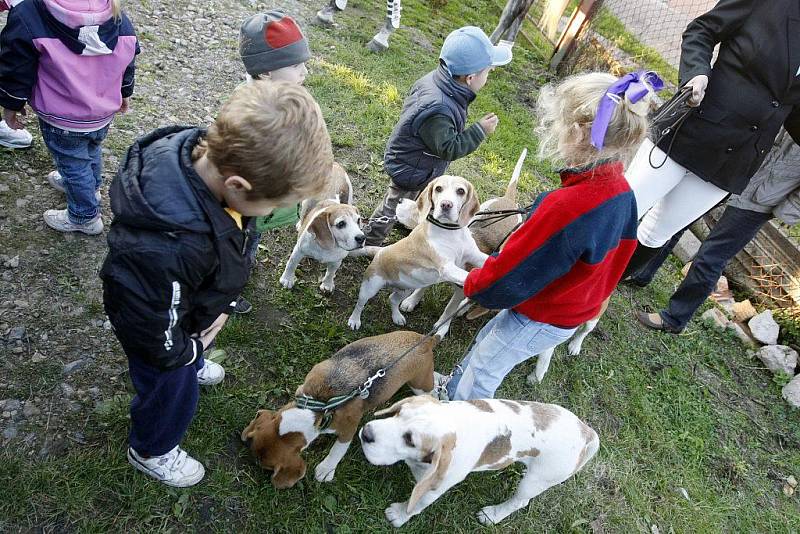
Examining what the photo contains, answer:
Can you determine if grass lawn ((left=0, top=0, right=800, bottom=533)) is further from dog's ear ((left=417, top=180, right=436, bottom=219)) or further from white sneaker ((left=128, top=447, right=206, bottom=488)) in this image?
dog's ear ((left=417, top=180, right=436, bottom=219))

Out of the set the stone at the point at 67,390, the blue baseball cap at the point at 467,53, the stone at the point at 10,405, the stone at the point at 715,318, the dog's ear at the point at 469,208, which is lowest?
the stone at the point at 10,405

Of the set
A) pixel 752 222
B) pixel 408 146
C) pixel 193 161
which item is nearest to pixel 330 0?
pixel 408 146

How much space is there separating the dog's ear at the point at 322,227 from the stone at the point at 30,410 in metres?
1.95

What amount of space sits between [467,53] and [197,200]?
2.51 m

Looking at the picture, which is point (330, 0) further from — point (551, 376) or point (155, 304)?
point (155, 304)

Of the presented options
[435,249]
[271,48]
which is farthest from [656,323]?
[271,48]

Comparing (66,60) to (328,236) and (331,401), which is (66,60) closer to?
(328,236)

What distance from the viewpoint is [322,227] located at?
3.65 m

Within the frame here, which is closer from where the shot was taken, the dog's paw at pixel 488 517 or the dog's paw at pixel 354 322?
the dog's paw at pixel 488 517

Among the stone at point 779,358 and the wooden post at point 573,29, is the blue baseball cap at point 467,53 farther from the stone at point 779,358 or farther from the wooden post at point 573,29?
the wooden post at point 573,29

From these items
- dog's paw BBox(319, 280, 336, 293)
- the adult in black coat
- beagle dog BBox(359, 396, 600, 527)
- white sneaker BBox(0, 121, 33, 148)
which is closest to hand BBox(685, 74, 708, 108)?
the adult in black coat

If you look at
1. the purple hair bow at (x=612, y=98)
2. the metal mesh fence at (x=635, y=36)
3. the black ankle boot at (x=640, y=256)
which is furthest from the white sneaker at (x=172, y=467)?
the metal mesh fence at (x=635, y=36)

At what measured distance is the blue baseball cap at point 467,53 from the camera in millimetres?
3516

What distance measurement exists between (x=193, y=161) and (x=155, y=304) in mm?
530
